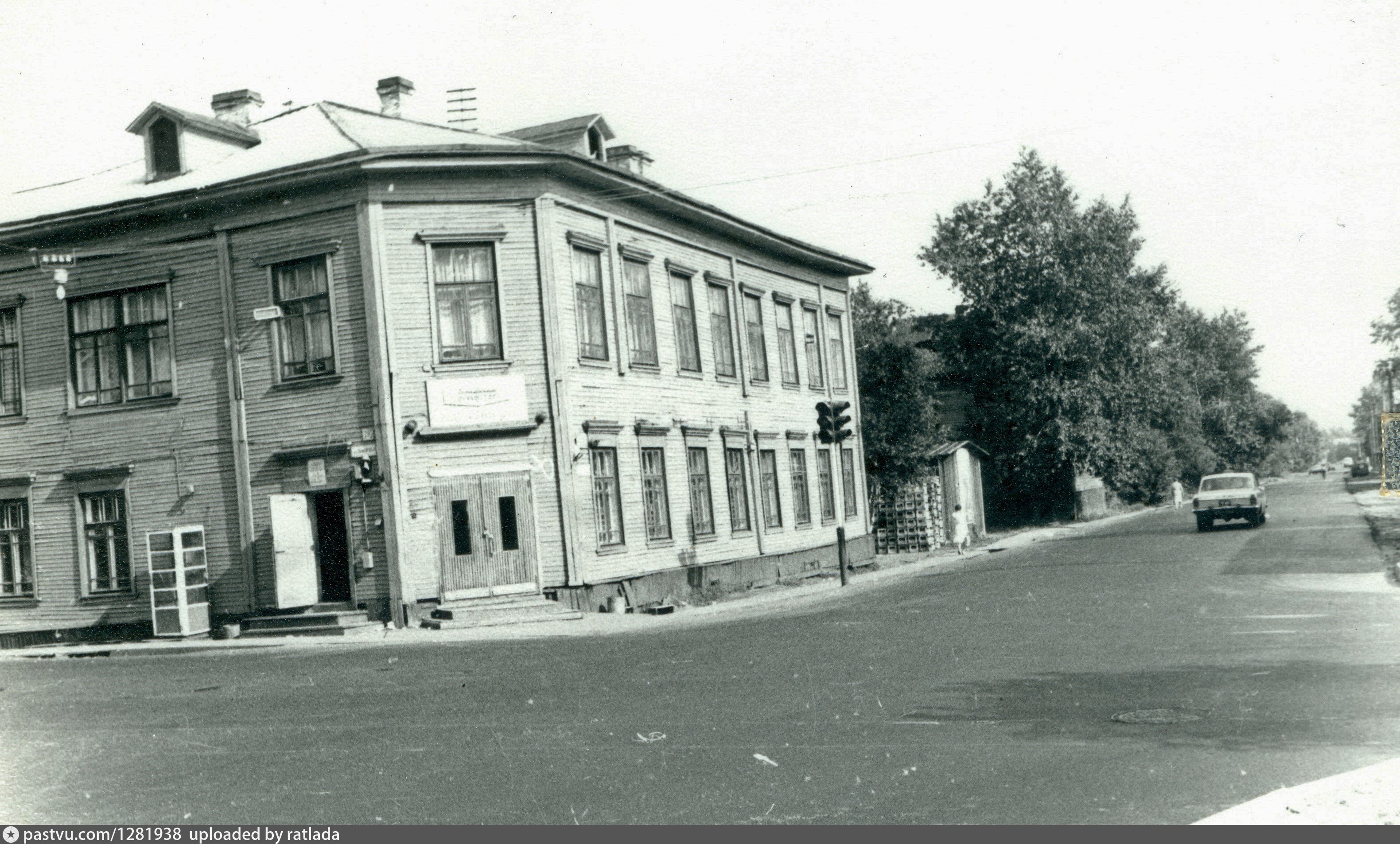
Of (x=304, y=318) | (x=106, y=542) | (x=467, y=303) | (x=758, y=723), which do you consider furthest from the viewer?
(x=106, y=542)

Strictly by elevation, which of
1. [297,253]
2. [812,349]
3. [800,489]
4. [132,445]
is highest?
[297,253]

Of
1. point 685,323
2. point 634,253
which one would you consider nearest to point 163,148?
point 634,253

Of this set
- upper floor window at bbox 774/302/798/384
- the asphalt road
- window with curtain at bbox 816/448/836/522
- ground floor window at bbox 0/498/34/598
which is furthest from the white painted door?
window with curtain at bbox 816/448/836/522

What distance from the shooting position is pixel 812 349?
3356 centimetres

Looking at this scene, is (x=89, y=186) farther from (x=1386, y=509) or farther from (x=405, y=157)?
(x=1386, y=509)

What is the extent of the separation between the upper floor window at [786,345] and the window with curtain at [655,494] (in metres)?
7.05

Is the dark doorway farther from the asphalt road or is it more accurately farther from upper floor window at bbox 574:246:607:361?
upper floor window at bbox 574:246:607:361

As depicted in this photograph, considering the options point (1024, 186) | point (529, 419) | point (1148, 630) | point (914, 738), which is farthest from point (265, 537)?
point (1024, 186)

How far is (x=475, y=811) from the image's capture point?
695 centimetres

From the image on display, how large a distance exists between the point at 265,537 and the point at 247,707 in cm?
1103

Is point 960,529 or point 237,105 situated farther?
point 960,529

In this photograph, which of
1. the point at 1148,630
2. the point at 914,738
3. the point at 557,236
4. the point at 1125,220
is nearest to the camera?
the point at 914,738

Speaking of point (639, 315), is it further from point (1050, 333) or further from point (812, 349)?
point (1050, 333)

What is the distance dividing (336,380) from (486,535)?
351 cm
